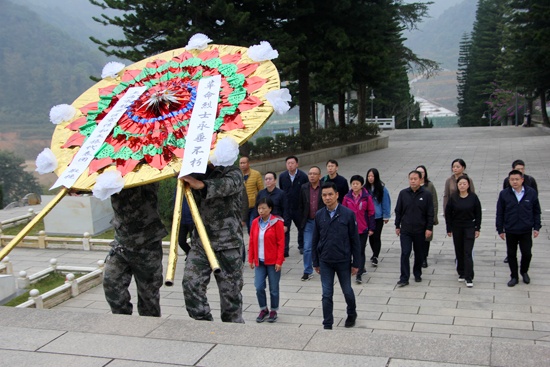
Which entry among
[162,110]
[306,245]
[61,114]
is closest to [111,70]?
[61,114]

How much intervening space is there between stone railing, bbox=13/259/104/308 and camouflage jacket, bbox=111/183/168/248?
3278 mm

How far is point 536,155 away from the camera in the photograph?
23469mm

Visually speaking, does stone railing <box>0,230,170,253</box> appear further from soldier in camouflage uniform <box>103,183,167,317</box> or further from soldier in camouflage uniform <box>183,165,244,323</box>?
soldier in camouflage uniform <box>183,165,244,323</box>

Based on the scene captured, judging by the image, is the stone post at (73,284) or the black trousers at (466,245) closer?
the black trousers at (466,245)

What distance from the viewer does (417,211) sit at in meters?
7.93

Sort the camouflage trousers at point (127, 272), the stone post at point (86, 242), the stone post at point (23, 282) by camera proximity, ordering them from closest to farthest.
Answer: the camouflage trousers at point (127, 272) → the stone post at point (23, 282) → the stone post at point (86, 242)

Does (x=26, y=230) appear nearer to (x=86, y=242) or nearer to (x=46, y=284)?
(x=46, y=284)

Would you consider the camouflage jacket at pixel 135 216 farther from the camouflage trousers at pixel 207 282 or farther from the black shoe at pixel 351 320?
the black shoe at pixel 351 320

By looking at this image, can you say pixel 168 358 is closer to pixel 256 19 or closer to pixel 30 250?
pixel 30 250

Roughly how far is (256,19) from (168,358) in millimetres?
16486

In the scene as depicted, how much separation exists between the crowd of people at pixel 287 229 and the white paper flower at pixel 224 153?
2 cm

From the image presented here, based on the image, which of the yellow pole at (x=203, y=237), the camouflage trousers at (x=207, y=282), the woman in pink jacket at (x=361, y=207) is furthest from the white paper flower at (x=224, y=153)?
the woman in pink jacket at (x=361, y=207)

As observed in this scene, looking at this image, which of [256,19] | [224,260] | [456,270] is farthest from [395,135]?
[224,260]

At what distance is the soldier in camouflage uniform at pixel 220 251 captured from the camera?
184 inches
